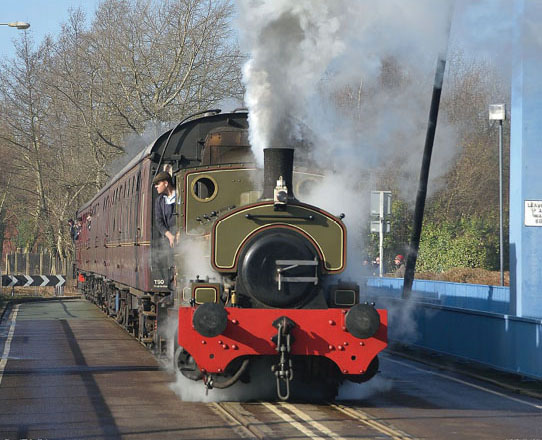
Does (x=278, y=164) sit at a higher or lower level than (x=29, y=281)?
higher

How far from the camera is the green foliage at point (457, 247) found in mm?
34125

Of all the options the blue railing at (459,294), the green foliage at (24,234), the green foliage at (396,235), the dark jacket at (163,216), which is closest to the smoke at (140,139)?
the green foliage at (396,235)

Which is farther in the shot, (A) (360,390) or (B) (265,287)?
(A) (360,390)

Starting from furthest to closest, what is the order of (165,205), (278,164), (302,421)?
(165,205), (278,164), (302,421)

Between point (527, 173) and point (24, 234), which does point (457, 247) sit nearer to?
point (527, 173)

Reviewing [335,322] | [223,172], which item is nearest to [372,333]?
[335,322]

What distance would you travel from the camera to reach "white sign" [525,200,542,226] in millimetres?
15031

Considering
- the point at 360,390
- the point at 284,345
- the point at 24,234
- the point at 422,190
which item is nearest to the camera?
the point at 284,345

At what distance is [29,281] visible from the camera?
110 feet

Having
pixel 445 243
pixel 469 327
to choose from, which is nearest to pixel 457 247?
pixel 445 243

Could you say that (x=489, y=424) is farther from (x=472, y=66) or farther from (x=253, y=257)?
(x=472, y=66)

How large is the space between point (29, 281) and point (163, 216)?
849 inches

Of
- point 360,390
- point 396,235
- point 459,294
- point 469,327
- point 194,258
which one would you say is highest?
point 396,235

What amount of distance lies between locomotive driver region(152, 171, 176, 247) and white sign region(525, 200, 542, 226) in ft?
19.2
